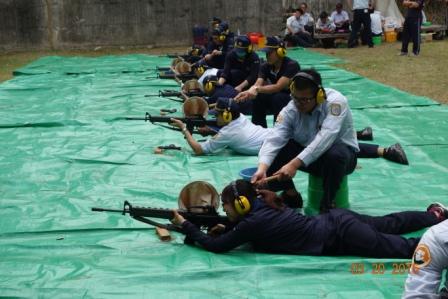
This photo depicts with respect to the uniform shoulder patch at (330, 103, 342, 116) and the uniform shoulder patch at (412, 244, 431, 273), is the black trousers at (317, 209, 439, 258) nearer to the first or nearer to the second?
the uniform shoulder patch at (330, 103, 342, 116)

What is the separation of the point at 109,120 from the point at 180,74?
121 inches

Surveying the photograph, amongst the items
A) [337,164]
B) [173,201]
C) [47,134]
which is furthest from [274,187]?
[47,134]

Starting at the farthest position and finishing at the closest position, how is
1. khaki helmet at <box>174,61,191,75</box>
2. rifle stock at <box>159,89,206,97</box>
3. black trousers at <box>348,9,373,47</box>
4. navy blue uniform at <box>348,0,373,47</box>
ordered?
black trousers at <box>348,9,373,47</box>, navy blue uniform at <box>348,0,373,47</box>, khaki helmet at <box>174,61,191,75</box>, rifle stock at <box>159,89,206,97</box>

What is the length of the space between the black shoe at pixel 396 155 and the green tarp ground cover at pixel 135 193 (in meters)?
0.07

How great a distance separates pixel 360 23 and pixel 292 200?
48.3ft

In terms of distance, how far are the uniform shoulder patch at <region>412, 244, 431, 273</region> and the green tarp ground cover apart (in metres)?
0.80

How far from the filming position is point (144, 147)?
777 cm

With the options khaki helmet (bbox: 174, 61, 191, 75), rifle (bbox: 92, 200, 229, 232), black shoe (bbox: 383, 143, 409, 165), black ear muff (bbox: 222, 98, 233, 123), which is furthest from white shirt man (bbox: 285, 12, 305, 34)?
rifle (bbox: 92, 200, 229, 232)

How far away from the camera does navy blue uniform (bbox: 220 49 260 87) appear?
9.65 meters

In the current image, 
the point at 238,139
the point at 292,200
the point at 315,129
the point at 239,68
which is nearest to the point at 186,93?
the point at 239,68

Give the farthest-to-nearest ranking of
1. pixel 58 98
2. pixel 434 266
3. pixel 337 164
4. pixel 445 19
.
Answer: pixel 445 19
pixel 58 98
pixel 337 164
pixel 434 266

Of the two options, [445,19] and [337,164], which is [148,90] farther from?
[445,19]

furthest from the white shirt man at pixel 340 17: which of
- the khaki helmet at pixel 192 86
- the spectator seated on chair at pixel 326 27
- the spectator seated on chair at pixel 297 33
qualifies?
the khaki helmet at pixel 192 86

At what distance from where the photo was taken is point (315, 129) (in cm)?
526
